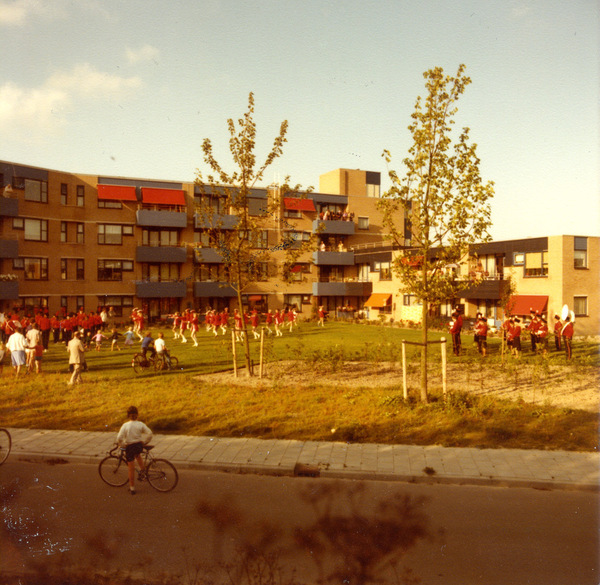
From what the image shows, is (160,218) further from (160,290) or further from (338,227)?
(338,227)

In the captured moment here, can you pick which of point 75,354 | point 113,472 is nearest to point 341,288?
point 75,354

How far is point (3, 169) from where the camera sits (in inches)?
1500

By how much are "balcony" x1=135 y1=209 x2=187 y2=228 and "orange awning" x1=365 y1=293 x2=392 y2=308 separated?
17265mm

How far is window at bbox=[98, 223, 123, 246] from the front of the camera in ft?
147

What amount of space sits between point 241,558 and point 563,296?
32758mm

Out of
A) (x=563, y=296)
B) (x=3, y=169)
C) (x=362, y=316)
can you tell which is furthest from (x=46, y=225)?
(x=563, y=296)

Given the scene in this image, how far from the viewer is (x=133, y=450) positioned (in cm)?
846

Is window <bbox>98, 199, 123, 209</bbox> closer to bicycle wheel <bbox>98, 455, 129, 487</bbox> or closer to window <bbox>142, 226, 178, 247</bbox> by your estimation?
window <bbox>142, 226, 178, 247</bbox>

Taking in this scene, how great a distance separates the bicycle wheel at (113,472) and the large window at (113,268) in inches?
1503

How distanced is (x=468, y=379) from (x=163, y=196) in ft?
114

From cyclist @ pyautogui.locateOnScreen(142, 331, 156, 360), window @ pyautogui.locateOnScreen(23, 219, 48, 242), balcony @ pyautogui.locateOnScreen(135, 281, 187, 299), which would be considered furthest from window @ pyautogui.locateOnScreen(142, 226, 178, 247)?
cyclist @ pyautogui.locateOnScreen(142, 331, 156, 360)

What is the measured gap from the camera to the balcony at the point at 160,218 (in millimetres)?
44812

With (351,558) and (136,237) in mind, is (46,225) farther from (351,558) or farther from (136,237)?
(351,558)

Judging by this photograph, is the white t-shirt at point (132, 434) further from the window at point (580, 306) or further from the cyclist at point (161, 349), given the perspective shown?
the window at point (580, 306)
